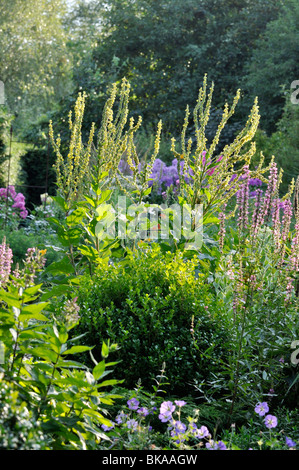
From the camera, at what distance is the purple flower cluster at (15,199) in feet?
26.0

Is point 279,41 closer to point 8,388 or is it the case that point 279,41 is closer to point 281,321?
point 281,321

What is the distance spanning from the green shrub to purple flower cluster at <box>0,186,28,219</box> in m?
5.35

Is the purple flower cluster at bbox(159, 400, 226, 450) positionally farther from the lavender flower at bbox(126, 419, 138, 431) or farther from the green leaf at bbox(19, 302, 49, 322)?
the green leaf at bbox(19, 302, 49, 322)

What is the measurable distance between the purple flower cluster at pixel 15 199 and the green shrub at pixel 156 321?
17.6 feet

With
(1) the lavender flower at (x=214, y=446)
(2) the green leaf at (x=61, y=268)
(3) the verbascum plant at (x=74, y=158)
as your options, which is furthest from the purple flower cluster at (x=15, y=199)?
(1) the lavender flower at (x=214, y=446)

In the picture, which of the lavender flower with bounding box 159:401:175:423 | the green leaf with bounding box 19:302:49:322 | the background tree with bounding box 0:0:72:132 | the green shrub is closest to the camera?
the green leaf with bounding box 19:302:49:322

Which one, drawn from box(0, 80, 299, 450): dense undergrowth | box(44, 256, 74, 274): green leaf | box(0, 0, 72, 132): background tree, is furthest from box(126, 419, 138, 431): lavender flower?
box(0, 0, 72, 132): background tree

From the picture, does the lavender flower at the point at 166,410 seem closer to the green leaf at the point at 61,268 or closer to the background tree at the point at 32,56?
the green leaf at the point at 61,268

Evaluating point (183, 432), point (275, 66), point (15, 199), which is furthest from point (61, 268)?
point (275, 66)

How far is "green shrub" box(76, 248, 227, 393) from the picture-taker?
8.41ft

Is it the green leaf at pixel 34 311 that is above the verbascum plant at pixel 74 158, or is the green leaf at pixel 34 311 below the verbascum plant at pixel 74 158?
below

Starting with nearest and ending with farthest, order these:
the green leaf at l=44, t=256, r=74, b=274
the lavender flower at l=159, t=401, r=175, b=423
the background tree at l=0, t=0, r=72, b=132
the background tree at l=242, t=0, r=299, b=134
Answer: the lavender flower at l=159, t=401, r=175, b=423
the green leaf at l=44, t=256, r=74, b=274
the background tree at l=242, t=0, r=299, b=134
the background tree at l=0, t=0, r=72, b=132

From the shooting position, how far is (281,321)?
8.74 feet

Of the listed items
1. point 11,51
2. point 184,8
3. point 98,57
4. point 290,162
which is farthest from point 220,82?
point 11,51
